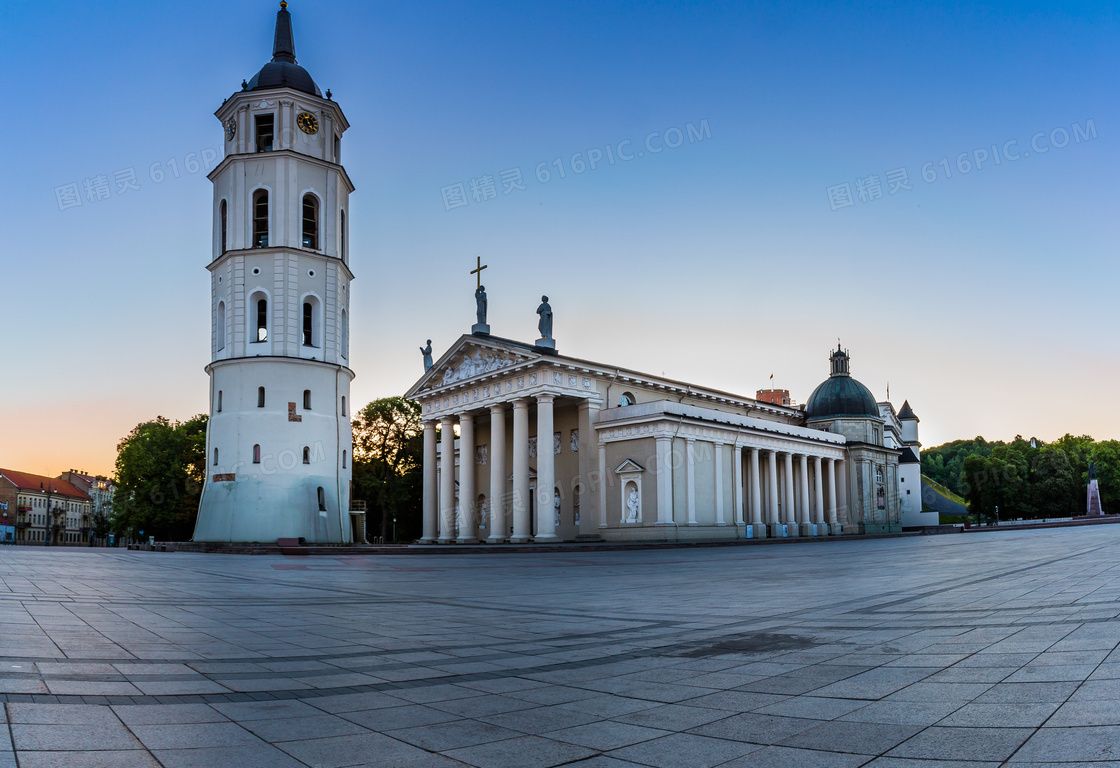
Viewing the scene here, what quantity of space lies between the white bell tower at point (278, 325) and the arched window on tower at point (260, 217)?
75 mm

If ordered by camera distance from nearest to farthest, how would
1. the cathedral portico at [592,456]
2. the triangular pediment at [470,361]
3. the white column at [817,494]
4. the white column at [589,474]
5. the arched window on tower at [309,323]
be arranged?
the arched window on tower at [309,323] < the cathedral portico at [592,456] < the white column at [589,474] < the triangular pediment at [470,361] < the white column at [817,494]

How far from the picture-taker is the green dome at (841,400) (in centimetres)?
8081

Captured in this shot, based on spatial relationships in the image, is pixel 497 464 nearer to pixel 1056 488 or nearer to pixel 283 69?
pixel 283 69

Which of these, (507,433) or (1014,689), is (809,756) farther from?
(507,433)

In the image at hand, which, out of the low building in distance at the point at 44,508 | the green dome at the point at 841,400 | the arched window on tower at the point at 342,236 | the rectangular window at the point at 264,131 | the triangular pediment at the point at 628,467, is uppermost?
the rectangular window at the point at 264,131

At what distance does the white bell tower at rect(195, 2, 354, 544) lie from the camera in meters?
44.2

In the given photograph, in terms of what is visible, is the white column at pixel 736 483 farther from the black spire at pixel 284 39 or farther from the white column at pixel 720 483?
the black spire at pixel 284 39

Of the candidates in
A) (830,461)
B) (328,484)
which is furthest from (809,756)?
(830,461)

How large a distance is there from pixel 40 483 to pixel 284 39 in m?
123

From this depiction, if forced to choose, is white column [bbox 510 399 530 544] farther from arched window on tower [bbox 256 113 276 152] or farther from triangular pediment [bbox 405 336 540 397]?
arched window on tower [bbox 256 113 276 152]

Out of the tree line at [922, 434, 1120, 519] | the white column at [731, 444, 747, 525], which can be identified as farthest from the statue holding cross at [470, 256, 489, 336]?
the tree line at [922, 434, 1120, 519]

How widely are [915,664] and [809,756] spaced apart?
9.32 feet

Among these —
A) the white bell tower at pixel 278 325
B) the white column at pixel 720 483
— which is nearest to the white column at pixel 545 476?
the white column at pixel 720 483

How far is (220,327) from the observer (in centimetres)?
4697
